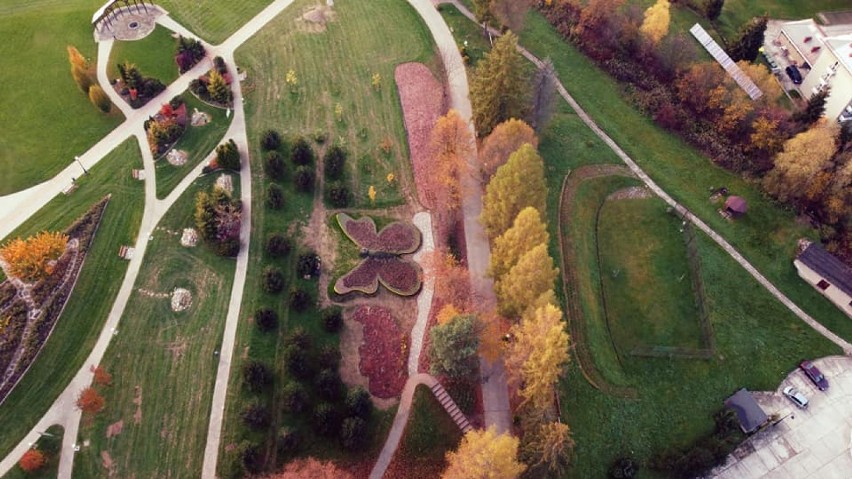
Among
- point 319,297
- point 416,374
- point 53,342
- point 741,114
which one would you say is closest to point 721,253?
point 741,114

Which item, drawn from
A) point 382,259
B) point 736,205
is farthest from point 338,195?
point 736,205

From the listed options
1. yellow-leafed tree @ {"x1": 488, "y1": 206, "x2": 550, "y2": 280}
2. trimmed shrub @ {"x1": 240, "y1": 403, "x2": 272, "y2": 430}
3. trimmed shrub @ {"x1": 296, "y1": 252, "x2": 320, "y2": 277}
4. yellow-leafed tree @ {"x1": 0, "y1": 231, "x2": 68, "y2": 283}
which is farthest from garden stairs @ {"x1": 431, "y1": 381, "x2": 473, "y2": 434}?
yellow-leafed tree @ {"x1": 0, "y1": 231, "x2": 68, "y2": 283}

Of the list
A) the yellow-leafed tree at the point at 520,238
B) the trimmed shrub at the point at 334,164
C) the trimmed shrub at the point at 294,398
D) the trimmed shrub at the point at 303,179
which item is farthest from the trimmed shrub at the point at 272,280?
the yellow-leafed tree at the point at 520,238

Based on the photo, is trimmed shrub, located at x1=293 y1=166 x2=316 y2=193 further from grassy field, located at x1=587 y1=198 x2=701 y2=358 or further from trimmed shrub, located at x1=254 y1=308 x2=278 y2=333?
grassy field, located at x1=587 y1=198 x2=701 y2=358

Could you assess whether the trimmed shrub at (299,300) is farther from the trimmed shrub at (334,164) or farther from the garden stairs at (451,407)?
the trimmed shrub at (334,164)

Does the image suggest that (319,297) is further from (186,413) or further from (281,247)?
(186,413)
